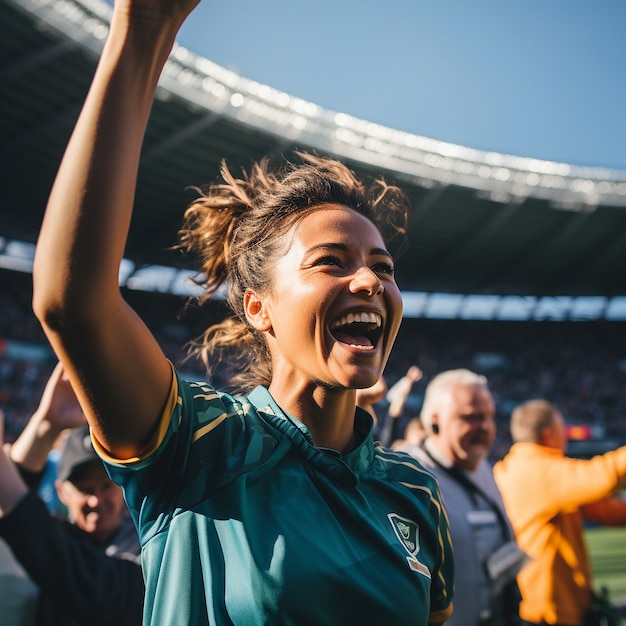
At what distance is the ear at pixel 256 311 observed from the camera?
1547mm

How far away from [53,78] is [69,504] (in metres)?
13.9

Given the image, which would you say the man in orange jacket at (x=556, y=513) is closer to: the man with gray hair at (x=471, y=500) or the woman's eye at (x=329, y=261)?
the man with gray hair at (x=471, y=500)

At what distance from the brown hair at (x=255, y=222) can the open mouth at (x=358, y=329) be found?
254mm

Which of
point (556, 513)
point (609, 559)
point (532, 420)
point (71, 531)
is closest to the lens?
point (71, 531)

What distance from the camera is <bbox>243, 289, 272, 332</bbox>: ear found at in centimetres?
155

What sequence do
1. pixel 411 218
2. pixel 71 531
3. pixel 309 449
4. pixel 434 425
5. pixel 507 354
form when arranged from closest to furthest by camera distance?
pixel 309 449 < pixel 71 531 < pixel 434 425 < pixel 411 218 < pixel 507 354

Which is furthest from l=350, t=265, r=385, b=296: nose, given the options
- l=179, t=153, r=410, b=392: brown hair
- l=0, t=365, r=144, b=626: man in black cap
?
l=0, t=365, r=144, b=626: man in black cap

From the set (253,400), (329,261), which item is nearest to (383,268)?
(329,261)

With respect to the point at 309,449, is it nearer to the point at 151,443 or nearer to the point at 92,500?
the point at 151,443

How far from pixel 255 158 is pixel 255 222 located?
15959 mm

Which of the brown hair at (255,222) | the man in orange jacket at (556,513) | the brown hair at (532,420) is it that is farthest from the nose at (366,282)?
the brown hair at (532,420)

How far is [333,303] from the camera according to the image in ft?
4.47

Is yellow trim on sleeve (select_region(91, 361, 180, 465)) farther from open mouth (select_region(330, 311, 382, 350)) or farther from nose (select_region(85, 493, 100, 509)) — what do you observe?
nose (select_region(85, 493, 100, 509))

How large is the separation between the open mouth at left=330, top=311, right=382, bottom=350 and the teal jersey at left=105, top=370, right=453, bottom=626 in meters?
0.23
